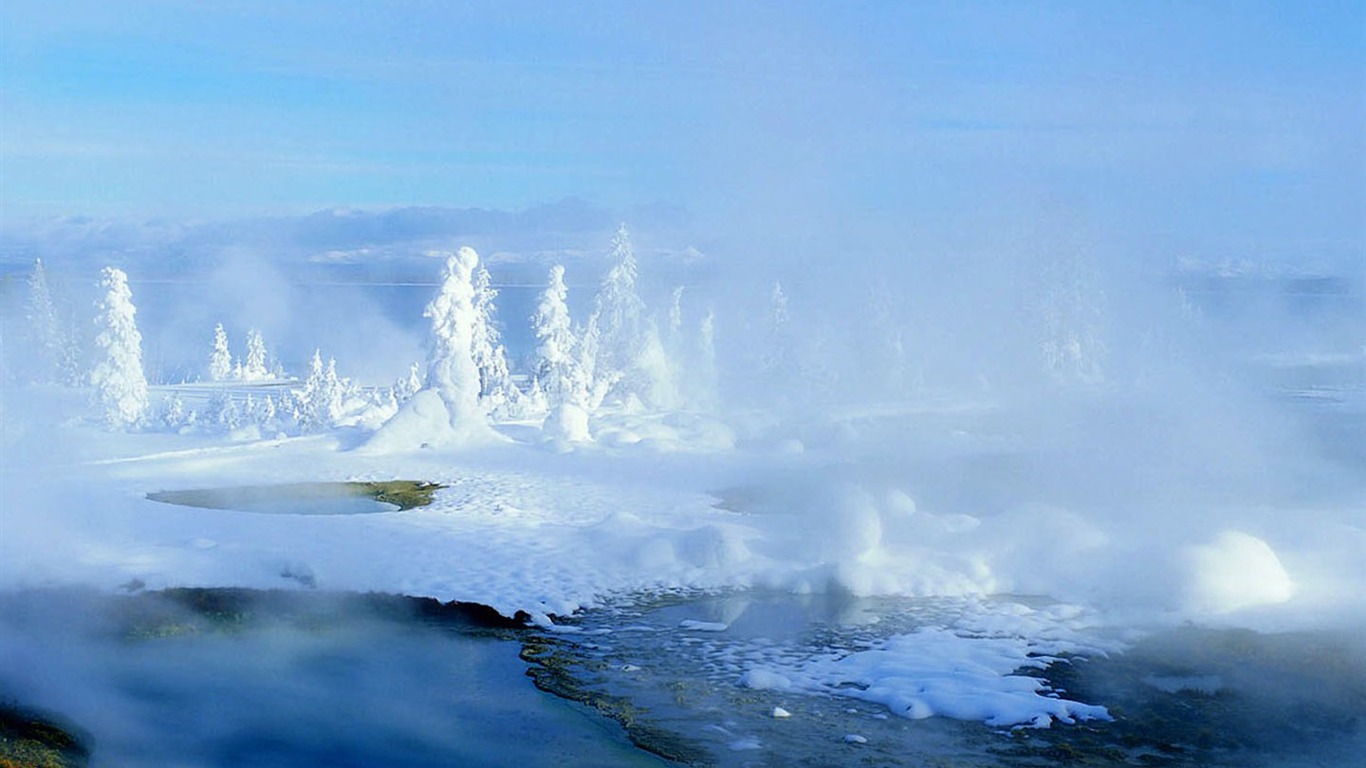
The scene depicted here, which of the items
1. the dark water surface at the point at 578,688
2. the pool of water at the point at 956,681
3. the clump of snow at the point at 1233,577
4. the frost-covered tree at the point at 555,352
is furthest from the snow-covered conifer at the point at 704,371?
the dark water surface at the point at 578,688

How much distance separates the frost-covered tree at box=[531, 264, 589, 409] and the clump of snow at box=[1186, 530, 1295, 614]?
3888cm

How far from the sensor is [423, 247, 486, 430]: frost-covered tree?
4234 centimetres

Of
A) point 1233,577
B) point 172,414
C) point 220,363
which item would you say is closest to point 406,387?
point 172,414

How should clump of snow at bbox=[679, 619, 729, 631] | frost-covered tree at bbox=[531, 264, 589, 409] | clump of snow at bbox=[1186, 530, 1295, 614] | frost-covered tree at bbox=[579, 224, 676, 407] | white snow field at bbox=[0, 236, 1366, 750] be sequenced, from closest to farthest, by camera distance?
clump of snow at bbox=[679, 619, 729, 631] → white snow field at bbox=[0, 236, 1366, 750] → clump of snow at bbox=[1186, 530, 1295, 614] → frost-covered tree at bbox=[531, 264, 589, 409] → frost-covered tree at bbox=[579, 224, 676, 407]

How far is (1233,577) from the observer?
19875 mm

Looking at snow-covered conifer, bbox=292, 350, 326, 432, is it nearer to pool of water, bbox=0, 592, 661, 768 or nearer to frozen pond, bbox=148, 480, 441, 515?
frozen pond, bbox=148, 480, 441, 515

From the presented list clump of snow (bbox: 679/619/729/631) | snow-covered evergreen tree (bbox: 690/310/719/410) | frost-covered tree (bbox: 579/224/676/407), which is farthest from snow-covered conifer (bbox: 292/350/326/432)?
clump of snow (bbox: 679/619/729/631)

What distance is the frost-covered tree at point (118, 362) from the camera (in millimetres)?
55594

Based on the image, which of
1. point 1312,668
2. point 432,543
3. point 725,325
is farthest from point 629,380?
point 725,325

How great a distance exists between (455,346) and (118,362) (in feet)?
79.4

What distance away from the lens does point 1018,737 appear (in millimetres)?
13570

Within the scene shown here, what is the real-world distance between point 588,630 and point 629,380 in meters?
43.8

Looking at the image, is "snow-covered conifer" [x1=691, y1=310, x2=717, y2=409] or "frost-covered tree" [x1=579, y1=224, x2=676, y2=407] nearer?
"frost-covered tree" [x1=579, y1=224, x2=676, y2=407]

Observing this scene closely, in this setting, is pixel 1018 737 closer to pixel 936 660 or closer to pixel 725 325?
pixel 936 660
